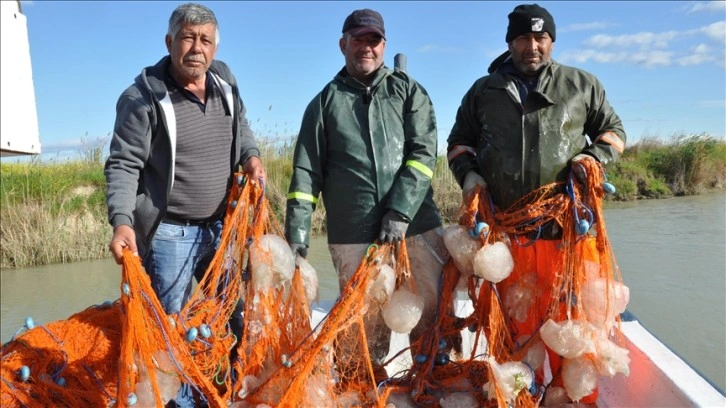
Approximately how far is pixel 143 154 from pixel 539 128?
5.90 ft

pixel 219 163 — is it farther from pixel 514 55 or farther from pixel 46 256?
pixel 46 256

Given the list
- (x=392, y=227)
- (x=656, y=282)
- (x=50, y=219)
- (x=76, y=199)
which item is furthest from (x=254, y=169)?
(x=76, y=199)

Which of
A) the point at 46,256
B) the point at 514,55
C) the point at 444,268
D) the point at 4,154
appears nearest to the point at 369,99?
the point at 514,55

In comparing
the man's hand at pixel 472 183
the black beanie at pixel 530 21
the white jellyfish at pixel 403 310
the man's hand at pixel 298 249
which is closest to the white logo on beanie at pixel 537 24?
the black beanie at pixel 530 21

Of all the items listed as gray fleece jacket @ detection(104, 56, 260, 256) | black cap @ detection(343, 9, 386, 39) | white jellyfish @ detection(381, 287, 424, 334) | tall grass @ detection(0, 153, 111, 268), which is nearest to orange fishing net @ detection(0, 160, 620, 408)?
white jellyfish @ detection(381, 287, 424, 334)

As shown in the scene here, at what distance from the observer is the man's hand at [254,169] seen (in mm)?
2920

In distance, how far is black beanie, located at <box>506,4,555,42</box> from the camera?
9.25ft

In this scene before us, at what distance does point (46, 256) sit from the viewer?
32.1ft

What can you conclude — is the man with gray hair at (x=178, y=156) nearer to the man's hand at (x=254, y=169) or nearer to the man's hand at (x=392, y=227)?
the man's hand at (x=254, y=169)

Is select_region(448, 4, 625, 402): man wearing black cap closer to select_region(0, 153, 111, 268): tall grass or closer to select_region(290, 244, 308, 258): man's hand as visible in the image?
select_region(290, 244, 308, 258): man's hand

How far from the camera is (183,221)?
9.45 ft

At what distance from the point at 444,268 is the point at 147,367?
1.50m

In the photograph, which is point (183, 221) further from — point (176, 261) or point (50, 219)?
point (50, 219)

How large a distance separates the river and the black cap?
11.9ft
